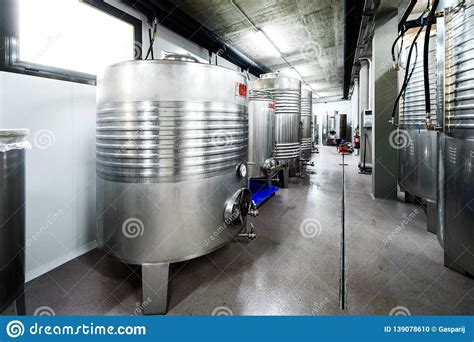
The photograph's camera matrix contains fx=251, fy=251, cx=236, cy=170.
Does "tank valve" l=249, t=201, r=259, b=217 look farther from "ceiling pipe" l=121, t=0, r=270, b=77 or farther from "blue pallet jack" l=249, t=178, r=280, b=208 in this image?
"ceiling pipe" l=121, t=0, r=270, b=77

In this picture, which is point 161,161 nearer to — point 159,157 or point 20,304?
point 159,157

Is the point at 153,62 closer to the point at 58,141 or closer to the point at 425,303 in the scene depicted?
the point at 58,141

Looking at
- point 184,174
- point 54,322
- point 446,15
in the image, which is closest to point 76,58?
point 184,174

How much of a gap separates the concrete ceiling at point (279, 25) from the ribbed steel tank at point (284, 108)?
2.60 ft

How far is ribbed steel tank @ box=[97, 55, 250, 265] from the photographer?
139cm

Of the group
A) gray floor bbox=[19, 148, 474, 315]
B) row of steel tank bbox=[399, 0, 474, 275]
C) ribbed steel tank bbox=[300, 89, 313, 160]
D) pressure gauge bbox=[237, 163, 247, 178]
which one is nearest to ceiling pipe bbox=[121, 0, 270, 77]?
ribbed steel tank bbox=[300, 89, 313, 160]

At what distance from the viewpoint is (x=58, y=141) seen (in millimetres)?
1896

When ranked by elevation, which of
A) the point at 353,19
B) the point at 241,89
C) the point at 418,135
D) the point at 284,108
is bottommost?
the point at 418,135

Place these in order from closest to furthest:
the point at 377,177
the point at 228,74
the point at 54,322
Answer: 1. the point at 54,322
2. the point at 228,74
3. the point at 377,177

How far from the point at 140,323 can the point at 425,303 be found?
1.61m

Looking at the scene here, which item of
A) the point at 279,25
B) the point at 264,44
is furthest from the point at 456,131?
the point at 264,44

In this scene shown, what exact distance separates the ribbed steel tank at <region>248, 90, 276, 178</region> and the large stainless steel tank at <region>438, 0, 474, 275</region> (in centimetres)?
202

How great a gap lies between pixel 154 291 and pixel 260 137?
2.34 metres

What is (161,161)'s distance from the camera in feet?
4.63
